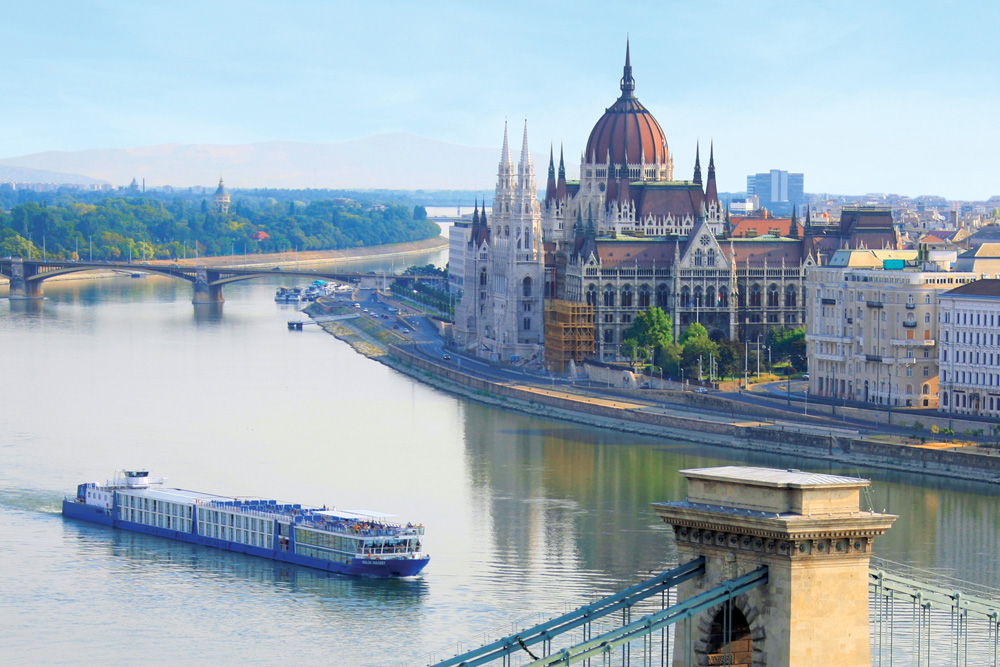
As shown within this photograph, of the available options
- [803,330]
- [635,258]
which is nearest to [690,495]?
[803,330]

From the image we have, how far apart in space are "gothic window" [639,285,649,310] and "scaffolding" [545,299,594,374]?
2365 mm

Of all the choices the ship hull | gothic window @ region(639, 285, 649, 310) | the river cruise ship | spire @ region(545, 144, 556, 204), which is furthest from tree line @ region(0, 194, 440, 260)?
the ship hull

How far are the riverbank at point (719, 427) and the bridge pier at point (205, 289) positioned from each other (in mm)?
38859

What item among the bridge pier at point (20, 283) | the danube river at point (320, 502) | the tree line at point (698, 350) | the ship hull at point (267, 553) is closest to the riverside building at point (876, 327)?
the tree line at point (698, 350)

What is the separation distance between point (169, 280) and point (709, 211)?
6371 cm

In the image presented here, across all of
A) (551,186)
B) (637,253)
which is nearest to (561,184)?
(551,186)

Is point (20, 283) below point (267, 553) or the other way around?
the other way around

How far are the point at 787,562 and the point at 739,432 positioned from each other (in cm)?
3735

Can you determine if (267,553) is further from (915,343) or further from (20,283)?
(20,283)

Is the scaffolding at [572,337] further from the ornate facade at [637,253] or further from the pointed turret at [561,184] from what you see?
the pointed turret at [561,184]

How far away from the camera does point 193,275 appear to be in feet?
372

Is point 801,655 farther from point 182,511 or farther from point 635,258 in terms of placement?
point 635,258

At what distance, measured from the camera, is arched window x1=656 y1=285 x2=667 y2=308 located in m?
75.2

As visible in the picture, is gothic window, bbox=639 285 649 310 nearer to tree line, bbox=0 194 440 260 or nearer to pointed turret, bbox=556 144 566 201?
pointed turret, bbox=556 144 566 201
